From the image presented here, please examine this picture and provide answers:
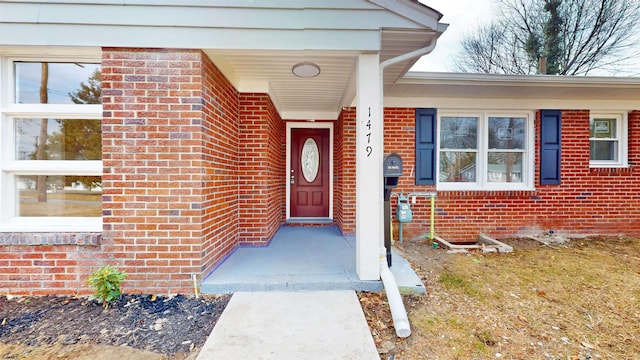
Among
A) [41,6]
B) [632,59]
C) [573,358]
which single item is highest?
[632,59]

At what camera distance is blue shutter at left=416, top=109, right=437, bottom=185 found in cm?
450

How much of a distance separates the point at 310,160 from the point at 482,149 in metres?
3.10

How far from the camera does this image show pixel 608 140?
477 cm

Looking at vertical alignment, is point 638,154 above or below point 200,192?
above

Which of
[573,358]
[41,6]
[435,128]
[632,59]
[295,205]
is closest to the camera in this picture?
[573,358]

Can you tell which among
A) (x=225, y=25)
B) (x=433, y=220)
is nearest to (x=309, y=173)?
(x=433, y=220)

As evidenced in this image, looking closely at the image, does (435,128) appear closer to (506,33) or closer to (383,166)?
(383,166)

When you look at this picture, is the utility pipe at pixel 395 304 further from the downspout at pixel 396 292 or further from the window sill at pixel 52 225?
the window sill at pixel 52 225

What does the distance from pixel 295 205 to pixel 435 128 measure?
293 centimetres

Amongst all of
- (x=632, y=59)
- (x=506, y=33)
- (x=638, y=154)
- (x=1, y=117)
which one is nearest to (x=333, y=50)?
(x=1, y=117)

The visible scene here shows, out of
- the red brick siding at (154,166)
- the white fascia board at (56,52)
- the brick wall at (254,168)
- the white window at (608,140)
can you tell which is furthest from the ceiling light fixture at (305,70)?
the white window at (608,140)

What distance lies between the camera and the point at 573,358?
1.81m

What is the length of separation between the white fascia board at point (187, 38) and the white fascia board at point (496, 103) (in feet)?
6.92

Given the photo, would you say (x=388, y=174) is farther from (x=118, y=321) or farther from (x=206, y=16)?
(x=118, y=321)
